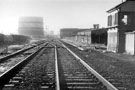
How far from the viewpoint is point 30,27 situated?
18712 cm

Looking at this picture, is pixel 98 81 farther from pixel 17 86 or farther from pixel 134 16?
pixel 134 16

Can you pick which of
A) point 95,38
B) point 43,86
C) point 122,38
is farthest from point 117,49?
point 95,38

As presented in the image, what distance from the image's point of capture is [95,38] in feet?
148

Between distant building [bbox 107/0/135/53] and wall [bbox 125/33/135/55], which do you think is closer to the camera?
wall [bbox 125/33/135/55]

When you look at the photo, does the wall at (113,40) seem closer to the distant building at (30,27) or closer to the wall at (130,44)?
the wall at (130,44)

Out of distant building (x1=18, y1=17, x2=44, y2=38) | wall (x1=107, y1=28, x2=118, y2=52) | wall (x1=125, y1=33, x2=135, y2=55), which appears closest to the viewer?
wall (x1=125, y1=33, x2=135, y2=55)

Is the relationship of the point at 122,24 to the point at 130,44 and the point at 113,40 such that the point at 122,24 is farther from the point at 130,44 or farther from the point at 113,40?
the point at 130,44

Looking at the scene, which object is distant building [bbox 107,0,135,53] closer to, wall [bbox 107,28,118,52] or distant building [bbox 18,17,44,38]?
wall [bbox 107,28,118,52]

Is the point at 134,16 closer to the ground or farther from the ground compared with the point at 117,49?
farther from the ground

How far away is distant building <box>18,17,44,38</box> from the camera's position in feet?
607

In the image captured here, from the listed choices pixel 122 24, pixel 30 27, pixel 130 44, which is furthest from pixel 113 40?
pixel 30 27

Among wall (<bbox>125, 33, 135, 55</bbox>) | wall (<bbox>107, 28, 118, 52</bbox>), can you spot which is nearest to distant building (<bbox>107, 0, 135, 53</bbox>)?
wall (<bbox>107, 28, 118, 52</bbox>)

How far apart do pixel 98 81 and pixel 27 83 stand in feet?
8.53

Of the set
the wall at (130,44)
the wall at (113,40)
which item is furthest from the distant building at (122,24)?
the wall at (130,44)
